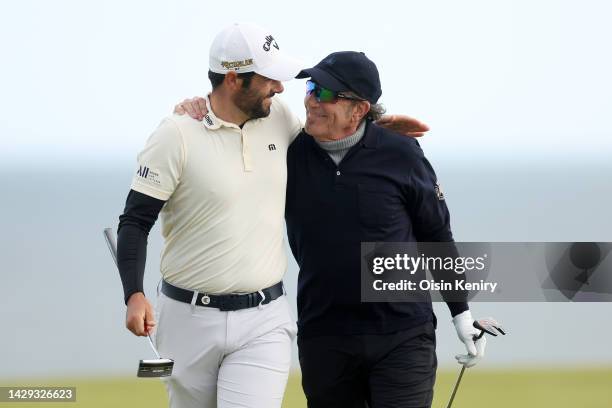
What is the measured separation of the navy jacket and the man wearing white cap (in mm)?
179

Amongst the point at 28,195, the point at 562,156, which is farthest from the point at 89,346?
the point at 562,156

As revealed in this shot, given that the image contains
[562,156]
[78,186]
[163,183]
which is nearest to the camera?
[163,183]

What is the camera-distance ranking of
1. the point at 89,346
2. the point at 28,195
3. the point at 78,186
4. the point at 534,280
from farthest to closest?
the point at 78,186 < the point at 28,195 < the point at 89,346 < the point at 534,280

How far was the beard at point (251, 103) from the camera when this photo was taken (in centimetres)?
612

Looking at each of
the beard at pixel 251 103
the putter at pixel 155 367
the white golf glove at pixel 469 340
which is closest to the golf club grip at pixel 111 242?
the putter at pixel 155 367

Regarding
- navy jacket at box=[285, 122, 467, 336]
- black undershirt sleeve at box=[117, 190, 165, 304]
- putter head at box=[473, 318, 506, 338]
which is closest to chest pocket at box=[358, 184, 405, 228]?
navy jacket at box=[285, 122, 467, 336]

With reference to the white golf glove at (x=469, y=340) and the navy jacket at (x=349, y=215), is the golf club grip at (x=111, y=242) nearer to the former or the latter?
the navy jacket at (x=349, y=215)

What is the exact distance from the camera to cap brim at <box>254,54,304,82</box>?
6105mm

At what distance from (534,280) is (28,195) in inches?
1211

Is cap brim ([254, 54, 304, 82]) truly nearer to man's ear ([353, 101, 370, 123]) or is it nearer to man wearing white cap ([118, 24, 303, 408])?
man wearing white cap ([118, 24, 303, 408])

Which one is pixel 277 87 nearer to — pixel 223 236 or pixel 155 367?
pixel 223 236

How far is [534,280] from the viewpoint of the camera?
32.6 ft

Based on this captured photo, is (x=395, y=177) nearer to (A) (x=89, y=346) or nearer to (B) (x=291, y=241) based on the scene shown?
(B) (x=291, y=241)

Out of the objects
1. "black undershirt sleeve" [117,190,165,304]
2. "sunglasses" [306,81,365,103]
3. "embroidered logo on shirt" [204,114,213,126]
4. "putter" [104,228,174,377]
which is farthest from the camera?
"sunglasses" [306,81,365,103]
